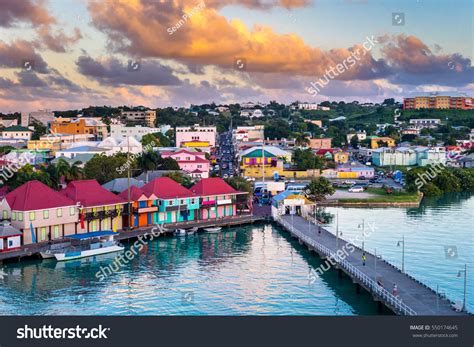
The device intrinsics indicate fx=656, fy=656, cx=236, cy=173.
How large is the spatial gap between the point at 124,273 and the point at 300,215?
13372 mm

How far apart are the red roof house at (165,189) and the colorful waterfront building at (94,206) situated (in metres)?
2.03

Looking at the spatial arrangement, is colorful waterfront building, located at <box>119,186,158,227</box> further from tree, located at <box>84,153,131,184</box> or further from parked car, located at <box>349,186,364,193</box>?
parked car, located at <box>349,186,364,193</box>

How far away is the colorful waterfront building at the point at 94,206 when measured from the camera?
88.6ft

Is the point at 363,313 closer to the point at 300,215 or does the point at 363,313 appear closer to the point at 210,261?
the point at 210,261

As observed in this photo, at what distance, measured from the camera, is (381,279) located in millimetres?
19203

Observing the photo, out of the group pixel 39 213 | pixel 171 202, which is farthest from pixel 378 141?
pixel 39 213

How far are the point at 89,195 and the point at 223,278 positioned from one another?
929cm

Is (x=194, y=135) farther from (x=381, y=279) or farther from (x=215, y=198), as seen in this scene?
(x=381, y=279)

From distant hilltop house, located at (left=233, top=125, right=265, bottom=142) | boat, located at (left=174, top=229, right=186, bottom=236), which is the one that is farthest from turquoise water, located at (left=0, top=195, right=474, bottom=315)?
distant hilltop house, located at (left=233, top=125, right=265, bottom=142)

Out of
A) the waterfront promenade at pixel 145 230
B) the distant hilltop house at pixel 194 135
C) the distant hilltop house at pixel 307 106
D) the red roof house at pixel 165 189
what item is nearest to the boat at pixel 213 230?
the waterfront promenade at pixel 145 230

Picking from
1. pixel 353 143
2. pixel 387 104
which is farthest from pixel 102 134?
pixel 387 104

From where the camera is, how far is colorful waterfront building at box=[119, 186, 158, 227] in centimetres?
2948

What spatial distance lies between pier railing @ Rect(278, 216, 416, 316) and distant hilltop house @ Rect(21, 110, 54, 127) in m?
79.0

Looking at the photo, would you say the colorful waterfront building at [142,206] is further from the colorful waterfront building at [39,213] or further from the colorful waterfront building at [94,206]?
the colorful waterfront building at [39,213]
